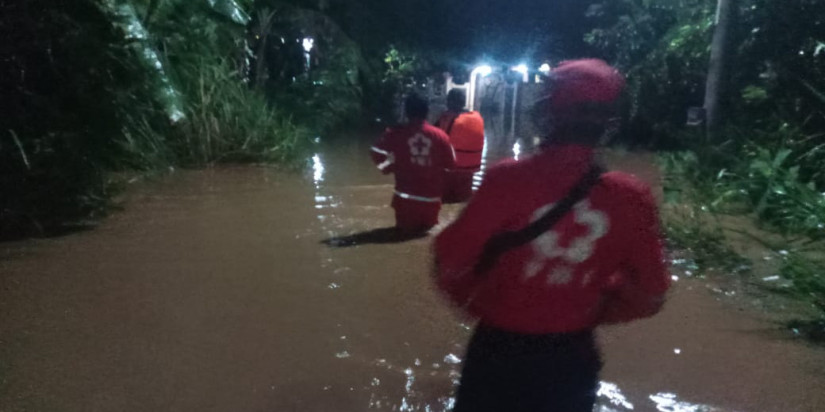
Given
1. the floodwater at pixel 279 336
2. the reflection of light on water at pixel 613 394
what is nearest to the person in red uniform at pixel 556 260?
the floodwater at pixel 279 336

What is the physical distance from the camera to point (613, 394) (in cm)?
425

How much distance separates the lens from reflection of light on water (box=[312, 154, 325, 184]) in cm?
1124

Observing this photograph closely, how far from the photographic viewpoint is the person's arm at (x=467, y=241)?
2246 millimetres

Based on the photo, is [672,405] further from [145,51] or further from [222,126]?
[222,126]

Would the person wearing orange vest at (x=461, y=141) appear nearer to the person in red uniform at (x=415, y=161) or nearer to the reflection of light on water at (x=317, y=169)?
the person in red uniform at (x=415, y=161)

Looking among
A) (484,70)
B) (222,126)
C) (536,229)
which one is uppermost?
(484,70)

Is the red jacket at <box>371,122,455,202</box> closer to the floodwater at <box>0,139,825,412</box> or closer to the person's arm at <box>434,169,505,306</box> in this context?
the floodwater at <box>0,139,825,412</box>

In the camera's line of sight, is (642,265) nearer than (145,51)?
Yes

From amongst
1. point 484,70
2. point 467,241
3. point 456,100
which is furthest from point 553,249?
point 484,70

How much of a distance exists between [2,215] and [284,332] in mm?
3780

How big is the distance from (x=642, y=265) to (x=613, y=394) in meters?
2.13

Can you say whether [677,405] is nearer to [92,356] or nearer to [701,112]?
[92,356]

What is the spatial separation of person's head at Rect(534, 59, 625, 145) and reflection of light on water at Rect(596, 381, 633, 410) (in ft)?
7.23

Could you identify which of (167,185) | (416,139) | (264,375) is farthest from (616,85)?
(167,185)
